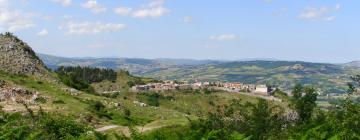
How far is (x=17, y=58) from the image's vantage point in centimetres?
10631

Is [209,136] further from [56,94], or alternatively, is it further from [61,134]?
[56,94]

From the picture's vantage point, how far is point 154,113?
96688mm

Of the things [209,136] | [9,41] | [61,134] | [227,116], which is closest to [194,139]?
[209,136]

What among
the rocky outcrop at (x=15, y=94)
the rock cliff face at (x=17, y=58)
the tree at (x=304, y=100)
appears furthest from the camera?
the tree at (x=304, y=100)

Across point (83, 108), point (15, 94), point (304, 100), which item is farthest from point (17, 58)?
point (304, 100)

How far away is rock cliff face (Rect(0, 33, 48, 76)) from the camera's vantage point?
336 ft

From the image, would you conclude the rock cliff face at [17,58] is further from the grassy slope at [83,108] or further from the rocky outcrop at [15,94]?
the rocky outcrop at [15,94]

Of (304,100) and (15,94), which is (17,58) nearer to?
(15,94)

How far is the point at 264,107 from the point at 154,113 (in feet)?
66.2

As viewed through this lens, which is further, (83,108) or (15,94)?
(15,94)

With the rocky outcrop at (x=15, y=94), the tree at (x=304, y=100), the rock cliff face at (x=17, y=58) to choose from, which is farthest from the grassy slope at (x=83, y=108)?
the tree at (x=304, y=100)

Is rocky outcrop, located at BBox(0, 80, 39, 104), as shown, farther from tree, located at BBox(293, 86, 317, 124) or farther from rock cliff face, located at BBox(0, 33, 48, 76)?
tree, located at BBox(293, 86, 317, 124)

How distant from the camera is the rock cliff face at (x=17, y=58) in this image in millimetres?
102438

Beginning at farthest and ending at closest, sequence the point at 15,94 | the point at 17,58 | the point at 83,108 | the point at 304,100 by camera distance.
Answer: the point at 304,100
the point at 17,58
the point at 15,94
the point at 83,108
